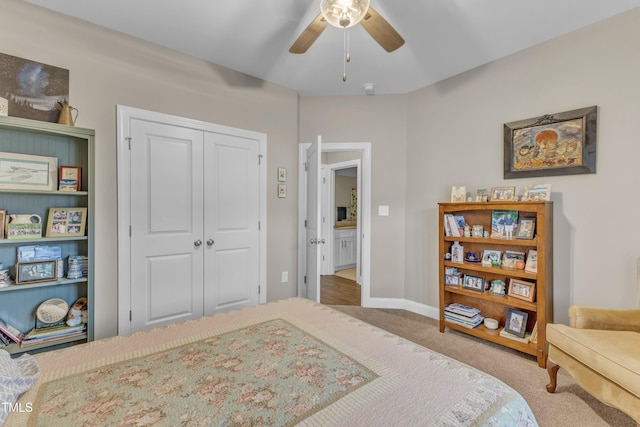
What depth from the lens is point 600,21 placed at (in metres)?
2.14

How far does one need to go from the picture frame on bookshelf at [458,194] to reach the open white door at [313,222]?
132 centimetres

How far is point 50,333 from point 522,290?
347cm

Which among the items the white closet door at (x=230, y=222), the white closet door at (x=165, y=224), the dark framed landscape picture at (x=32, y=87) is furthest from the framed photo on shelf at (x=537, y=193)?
the dark framed landscape picture at (x=32, y=87)

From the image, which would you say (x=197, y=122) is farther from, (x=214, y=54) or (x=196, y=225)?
(x=196, y=225)

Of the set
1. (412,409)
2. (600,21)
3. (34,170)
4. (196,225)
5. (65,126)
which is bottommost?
(412,409)

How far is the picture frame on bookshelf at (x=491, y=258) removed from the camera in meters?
2.54

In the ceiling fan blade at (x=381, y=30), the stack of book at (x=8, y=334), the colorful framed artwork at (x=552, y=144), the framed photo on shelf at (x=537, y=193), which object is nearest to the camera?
the ceiling fan blade at (x=381, y=30)

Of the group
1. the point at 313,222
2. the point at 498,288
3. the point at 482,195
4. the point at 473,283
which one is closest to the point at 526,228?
the point at 482,195

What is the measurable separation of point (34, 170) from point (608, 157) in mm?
4004

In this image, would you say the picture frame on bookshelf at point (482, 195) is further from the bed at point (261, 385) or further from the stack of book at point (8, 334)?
the stack of book at point (8, 334)

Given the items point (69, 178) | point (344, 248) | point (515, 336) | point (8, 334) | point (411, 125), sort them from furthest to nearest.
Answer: point (344, 248) → point (411, 125) → point (515, 336) → point (69, 178) → point (8, 334)

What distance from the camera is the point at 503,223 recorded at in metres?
2.46

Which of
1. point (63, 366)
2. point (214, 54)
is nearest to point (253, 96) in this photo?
point (214, 54)

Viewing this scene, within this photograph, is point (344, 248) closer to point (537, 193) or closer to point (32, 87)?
point (537, 193)
